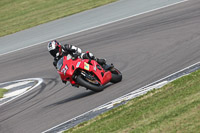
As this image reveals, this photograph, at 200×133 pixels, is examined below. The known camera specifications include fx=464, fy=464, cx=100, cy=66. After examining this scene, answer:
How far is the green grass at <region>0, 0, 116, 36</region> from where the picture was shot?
24.2 metres

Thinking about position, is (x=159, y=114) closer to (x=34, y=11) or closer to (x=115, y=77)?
(x=115, y=77)

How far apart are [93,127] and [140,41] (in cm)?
931

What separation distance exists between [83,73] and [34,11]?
16.4 m

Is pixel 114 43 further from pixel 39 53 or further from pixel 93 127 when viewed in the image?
pixel 93 127

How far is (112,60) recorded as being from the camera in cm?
1542

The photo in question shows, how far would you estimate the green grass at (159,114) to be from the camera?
5973mm

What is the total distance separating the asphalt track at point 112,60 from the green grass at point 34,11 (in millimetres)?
3804

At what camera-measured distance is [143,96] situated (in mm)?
8867

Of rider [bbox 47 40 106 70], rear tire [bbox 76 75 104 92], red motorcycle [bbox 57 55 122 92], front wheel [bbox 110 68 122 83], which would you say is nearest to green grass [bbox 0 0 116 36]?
front wheel [bbox 110 68 122 83]

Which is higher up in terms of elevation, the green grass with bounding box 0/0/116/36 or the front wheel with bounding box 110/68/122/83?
the green grass with bounding box 0/0/116/36

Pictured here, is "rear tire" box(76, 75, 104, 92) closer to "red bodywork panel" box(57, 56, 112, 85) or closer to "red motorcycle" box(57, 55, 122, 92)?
"red motorcycle" box(57, 55, 122, 92)

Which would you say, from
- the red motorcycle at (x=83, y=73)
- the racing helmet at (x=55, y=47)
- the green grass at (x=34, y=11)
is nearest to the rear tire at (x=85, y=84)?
the red motorcycle at (x=83, y=73)

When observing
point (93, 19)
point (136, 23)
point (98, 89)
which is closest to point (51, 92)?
point (98, 89)

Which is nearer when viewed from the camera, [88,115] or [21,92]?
[88,115]
